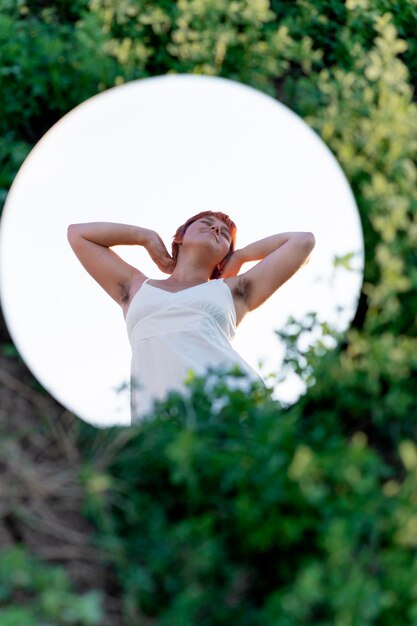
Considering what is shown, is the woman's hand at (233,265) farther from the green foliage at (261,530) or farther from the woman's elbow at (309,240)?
the green foliage at (261,530)

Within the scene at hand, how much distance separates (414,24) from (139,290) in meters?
1.55

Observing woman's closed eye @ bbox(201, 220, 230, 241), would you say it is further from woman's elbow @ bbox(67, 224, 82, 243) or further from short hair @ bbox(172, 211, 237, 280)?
woman's elbow @ bbox(67, 224, 82, 243)

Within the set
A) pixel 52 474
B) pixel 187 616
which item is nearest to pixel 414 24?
pixel 52 474

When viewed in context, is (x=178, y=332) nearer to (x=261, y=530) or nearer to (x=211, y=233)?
(x=211, y=233)

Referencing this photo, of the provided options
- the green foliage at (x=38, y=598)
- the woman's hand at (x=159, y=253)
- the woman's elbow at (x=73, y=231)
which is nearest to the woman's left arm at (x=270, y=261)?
the woman's hand at (x=159, y=253)

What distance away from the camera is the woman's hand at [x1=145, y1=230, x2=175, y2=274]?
458cm

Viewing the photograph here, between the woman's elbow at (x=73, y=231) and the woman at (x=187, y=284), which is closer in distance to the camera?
the woman at (x=187, y=284)

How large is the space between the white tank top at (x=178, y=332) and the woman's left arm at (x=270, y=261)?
10 cm

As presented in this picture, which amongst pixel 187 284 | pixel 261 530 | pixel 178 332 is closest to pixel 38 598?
pixel 261 530

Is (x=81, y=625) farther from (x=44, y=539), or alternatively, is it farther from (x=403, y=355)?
(x=403, y=355)

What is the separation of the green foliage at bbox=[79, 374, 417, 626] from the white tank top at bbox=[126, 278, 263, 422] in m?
1.15

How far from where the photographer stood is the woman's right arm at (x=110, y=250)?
173 inches

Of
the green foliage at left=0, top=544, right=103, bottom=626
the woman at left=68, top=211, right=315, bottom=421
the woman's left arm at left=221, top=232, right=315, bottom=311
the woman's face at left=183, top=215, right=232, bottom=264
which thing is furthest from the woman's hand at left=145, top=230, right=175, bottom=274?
the green foliage at left=0, top=544, right=103, bottom=626

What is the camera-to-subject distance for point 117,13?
3975 millimetres
